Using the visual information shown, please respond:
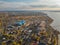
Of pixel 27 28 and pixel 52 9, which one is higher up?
pixel 52 9

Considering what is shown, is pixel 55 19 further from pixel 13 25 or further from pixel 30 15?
pixel 13 25

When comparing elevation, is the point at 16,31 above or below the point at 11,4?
below

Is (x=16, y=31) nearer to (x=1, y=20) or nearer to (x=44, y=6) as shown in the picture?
(x=1, y=20)

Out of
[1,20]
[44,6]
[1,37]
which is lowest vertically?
[1,37]

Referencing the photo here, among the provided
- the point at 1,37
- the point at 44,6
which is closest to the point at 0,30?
the point at 1,37

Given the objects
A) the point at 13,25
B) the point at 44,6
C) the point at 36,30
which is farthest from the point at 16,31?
the point at 44,6
